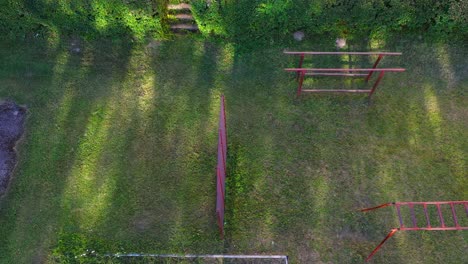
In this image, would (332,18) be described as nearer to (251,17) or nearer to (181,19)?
(251,17)

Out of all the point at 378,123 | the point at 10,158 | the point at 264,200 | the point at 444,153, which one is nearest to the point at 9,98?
the point at 10,158

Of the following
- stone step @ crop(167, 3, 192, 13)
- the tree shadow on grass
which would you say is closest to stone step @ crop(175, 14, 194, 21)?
stone step @ crop(167, 3, 192, 13)

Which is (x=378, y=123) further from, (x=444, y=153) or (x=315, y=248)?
(x=315, y=248)

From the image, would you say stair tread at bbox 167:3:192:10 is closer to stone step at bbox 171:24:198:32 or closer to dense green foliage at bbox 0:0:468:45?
dense green foliage at bbox 0:0:468:45

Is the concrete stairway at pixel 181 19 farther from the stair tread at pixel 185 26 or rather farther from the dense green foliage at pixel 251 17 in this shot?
the dense green foliage at pixel 251 17

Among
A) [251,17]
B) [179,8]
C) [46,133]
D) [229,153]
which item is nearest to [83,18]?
[179,8]

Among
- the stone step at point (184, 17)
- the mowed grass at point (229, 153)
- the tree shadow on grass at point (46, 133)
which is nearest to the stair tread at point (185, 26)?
the stone step at point (184, 17)
